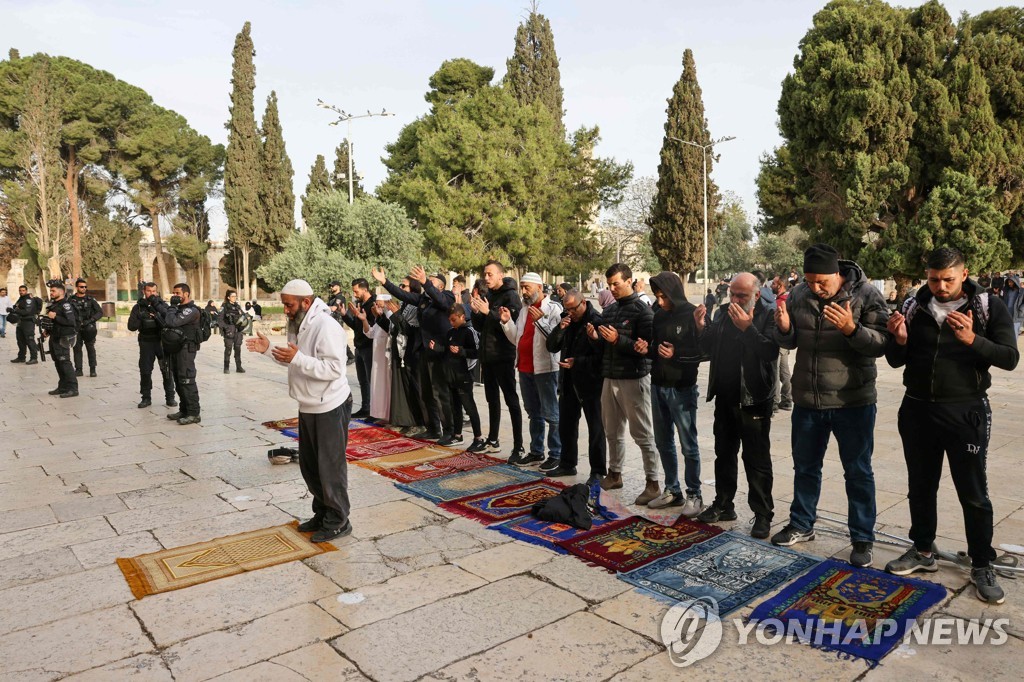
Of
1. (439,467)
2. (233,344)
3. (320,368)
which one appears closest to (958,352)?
(320,368)

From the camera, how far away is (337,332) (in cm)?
461

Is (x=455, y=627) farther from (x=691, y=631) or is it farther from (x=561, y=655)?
(x=691, y=631)

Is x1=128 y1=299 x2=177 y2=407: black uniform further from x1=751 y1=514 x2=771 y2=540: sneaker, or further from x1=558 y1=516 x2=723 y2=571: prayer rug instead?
x1=751 y1=514 x2=771 y2=540: sneaker

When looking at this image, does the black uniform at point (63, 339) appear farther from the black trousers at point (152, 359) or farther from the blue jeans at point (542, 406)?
the blue jeans at point (542, 406)

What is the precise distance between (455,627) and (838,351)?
259 centimetres

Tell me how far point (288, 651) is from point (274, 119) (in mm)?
39926

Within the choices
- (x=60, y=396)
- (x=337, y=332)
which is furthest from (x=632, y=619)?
(x=60, y=396)

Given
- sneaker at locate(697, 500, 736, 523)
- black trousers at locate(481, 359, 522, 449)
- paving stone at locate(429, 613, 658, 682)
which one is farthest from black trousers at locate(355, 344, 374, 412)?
paving stone at locate(429, 613, 658, 682)

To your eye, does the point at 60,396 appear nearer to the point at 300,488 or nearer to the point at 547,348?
the point at 300,488

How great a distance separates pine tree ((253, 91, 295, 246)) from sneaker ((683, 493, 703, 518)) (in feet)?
118

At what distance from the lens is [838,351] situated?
4023 mm

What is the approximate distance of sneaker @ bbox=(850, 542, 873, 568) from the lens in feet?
12.9

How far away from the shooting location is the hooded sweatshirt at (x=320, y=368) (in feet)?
14.8

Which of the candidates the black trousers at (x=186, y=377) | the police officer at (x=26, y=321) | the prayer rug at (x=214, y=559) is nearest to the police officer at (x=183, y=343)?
the black trousers at (x=186, y=377)
